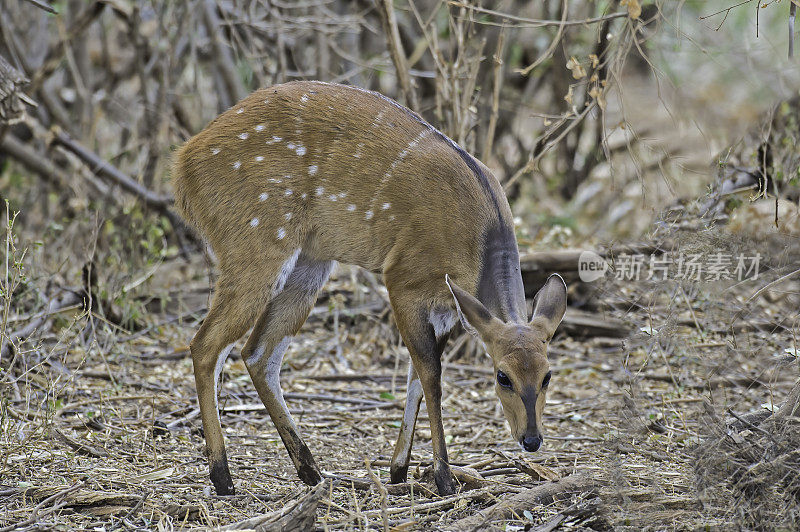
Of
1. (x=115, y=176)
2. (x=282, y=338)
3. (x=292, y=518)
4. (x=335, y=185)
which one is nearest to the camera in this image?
(x=292, y=518)

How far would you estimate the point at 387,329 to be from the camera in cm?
779

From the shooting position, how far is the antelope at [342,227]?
17.3 ft

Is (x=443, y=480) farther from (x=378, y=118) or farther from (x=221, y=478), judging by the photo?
(x=378, y=118)

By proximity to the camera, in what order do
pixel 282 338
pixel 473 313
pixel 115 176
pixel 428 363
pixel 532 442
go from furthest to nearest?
pixel 115 176, pixel 282 338, pixel 428 363, pixel 473 313, pixel 532 442

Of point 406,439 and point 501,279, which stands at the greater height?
point 501,279

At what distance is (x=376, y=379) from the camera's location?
734 cm

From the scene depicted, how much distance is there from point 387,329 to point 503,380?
2.98 metres

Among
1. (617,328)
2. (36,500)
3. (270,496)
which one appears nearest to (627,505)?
(270,496)

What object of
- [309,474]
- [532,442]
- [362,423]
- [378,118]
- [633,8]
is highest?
[633,8]

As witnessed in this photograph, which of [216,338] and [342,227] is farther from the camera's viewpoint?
[342,227]

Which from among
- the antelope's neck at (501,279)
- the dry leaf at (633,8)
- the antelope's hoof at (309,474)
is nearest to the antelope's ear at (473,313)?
the antelope's neck at (501,279)

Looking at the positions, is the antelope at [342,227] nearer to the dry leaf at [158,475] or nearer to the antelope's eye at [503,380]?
the antelope's eye at [503,380]

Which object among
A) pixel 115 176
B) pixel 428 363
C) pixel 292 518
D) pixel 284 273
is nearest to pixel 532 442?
pixel 428 363

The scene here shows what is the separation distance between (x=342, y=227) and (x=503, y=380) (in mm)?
1396
